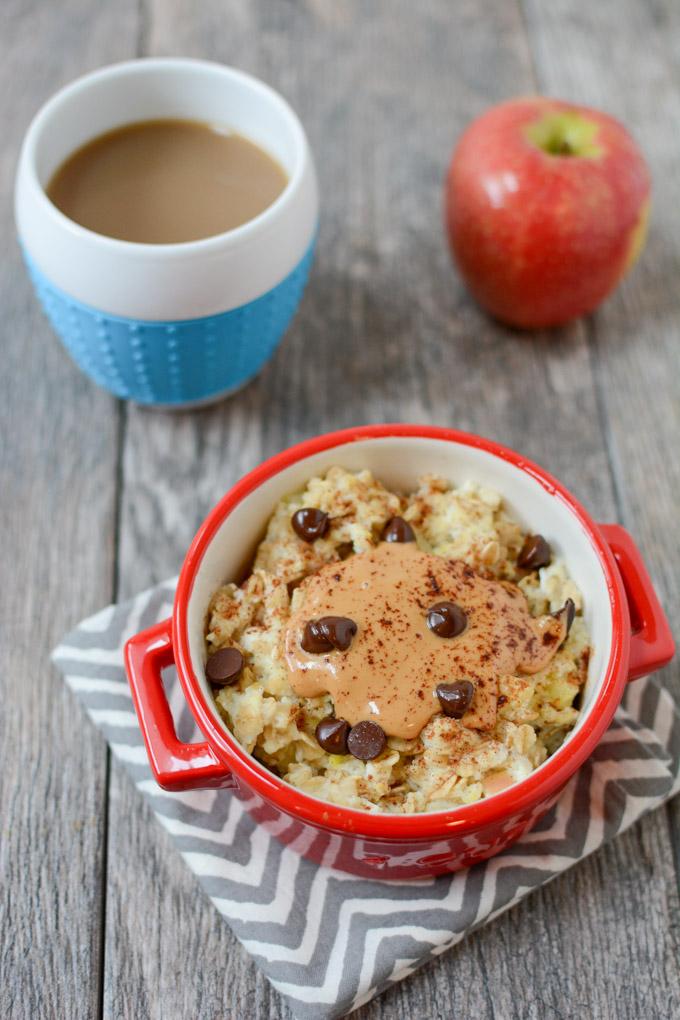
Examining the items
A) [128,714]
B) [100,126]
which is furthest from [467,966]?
[100,126]

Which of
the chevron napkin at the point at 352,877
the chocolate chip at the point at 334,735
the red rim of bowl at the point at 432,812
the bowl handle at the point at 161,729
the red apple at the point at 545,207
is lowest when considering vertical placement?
the chevron napkin at the point at 352,877

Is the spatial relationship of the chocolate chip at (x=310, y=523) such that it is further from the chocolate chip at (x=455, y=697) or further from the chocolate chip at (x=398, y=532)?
the chocolate chip at (x=455, y=697)

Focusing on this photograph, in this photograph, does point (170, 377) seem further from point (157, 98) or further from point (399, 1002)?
point (399, 1002)

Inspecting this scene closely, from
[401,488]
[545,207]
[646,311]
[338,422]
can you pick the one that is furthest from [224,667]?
[646,311]

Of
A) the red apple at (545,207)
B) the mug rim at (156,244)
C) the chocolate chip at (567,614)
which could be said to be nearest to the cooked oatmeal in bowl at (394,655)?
the chocolate chip at (567,614)

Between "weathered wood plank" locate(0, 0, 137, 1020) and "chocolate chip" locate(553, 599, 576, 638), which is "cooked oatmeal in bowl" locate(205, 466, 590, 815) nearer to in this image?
"chocolate chip" locate(553, 599, 576, 638)

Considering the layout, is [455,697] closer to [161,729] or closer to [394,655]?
[394,655]
